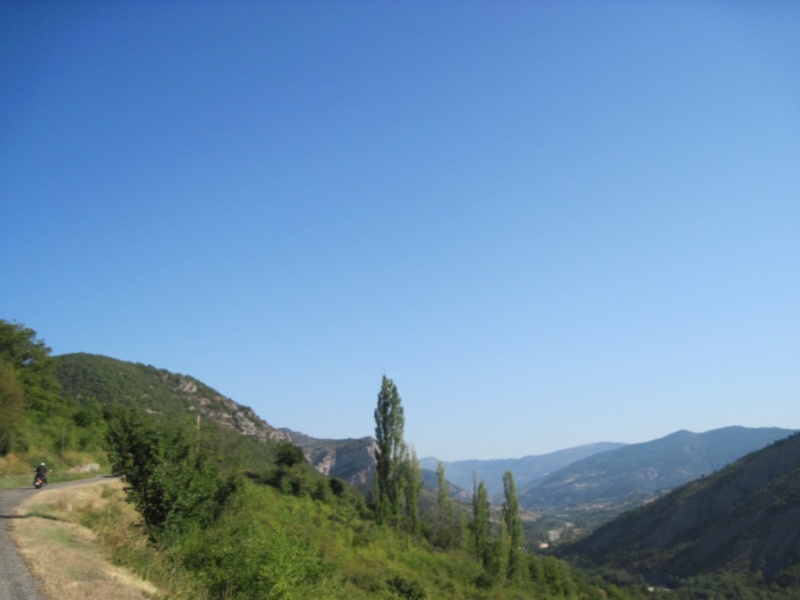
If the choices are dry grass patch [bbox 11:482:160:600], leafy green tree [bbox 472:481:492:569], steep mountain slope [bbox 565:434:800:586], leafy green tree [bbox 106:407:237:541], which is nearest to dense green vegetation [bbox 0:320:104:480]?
dry grass patch [bbox 11:482:160:600]

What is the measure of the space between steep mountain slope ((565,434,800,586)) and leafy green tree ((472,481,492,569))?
68.6 meters

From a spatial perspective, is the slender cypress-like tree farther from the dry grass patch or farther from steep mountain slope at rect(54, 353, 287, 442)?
the dry grass patch

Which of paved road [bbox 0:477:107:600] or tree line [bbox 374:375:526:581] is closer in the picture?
paved road [bbox 0:477:107:600]

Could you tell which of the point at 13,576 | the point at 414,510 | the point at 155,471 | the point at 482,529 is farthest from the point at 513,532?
the point at 13,576

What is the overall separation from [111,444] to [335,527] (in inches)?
914

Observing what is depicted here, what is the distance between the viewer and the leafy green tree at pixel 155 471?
1756cm

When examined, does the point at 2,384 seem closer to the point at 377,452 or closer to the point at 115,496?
the point at 115,496

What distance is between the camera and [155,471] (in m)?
17.4

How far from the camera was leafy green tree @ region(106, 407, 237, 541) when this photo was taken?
17562 mm

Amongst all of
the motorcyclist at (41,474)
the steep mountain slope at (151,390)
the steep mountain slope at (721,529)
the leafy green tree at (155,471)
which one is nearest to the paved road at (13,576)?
the leafy green tree at (155,471)

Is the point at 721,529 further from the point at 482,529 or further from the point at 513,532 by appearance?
the point at 482,529

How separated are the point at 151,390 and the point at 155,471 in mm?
88287

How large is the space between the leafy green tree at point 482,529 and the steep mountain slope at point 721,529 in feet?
225

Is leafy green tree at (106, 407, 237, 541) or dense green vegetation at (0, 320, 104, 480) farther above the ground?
dense green vegetation at (0, 320, 104, 480)
